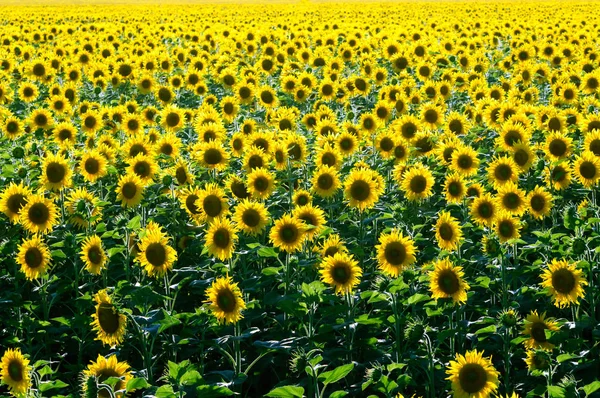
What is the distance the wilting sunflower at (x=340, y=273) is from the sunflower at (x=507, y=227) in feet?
4.67

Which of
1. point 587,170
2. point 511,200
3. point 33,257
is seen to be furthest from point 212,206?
point 587,170

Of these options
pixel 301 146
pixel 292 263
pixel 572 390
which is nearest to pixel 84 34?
pixel 301 146

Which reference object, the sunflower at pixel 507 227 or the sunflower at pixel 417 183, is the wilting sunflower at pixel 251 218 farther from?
the sunflower at pixel 507 227

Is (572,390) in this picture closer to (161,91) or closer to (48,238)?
(48,238)

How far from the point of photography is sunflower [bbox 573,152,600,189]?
274 inches

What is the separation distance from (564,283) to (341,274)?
5.14 feet

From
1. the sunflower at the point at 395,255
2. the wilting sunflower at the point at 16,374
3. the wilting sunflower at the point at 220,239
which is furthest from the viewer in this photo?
the wilting sunflower at the point at 220,239

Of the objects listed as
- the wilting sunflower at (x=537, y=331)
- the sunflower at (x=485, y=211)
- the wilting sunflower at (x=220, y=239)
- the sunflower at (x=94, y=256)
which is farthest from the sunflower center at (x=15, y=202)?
the wilting sunflower at (x=537, y=331)

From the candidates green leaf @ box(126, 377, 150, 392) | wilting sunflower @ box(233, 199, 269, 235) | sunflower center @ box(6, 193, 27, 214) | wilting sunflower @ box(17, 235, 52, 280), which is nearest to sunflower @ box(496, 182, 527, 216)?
wilting sunflower @ box(233, 199, 269, 235)

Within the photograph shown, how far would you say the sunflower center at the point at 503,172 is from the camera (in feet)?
22.9

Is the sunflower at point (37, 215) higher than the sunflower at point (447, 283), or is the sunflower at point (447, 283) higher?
the sunflower at point (37, 215)

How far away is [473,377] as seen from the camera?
13.4 feet

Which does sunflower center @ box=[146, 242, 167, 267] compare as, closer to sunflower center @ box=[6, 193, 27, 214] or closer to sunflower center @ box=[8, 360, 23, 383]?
sunflower center @ box=[8, 360, 23, 383]

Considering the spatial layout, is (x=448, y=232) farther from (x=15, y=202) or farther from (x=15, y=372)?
(x=15, y=202)
